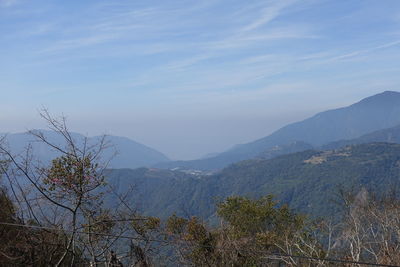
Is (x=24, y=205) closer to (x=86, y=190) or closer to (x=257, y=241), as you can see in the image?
(x=86, y=190)

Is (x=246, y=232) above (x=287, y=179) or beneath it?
above

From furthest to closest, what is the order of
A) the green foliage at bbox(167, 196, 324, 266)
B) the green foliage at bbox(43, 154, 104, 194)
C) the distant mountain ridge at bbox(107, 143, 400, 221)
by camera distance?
the distant mountain ridge at bbox(107, 143, 400, 221) < the green foliage at bbox(167, 196, 324, 266) < the green foliage at bbox(43, 154, 104, 194)

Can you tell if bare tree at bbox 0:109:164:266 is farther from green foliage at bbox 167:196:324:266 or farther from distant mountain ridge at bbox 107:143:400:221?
distant mountain ridge at bbox 107:143:400:221

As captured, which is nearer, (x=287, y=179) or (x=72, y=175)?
(x=72, y=175)

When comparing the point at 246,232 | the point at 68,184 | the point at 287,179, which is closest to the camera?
the point at 68,184

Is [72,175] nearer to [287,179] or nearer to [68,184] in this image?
[68,184]

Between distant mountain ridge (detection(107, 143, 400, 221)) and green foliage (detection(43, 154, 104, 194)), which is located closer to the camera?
green foliage (detection(43, 154, 104, 194))

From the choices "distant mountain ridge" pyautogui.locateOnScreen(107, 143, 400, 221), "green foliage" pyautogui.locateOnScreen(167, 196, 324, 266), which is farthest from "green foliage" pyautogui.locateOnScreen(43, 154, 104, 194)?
"distant mountain ridge" pyautogui.locateOnScreen(107, 143, 400, 221)

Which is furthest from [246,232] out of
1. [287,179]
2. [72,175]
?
[287,179]

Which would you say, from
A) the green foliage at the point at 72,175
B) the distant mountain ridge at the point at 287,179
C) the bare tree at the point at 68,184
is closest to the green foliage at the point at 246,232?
the bare tree at the point at 68,184

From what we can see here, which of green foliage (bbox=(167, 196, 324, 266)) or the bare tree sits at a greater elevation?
the bare tree

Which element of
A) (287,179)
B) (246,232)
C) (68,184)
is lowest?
(287,179)

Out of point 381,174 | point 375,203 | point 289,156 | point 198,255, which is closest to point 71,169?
point 198,255

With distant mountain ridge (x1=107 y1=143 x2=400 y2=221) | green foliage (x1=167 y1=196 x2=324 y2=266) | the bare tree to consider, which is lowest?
distant mountain ridge (x1=107 y1=143 x2=400 y2=221)
